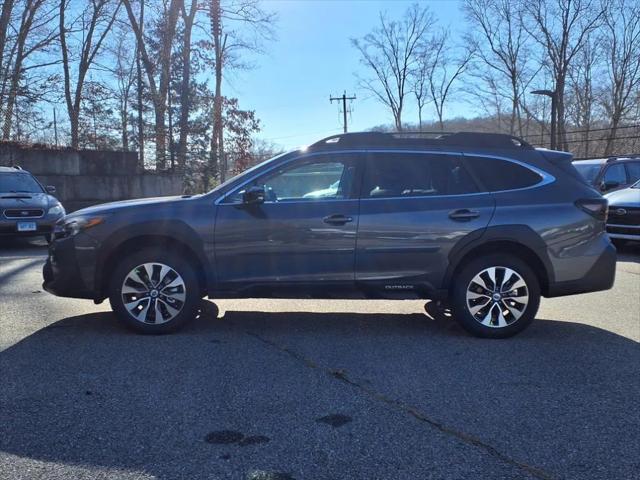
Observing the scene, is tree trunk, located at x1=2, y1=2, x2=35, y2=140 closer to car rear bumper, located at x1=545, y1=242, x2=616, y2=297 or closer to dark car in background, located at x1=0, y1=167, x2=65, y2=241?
dark car in background, located at x1=0, y1=167, x2=65, y2=241

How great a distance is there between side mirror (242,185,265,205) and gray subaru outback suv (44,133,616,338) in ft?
0.04

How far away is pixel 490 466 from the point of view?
2953 mm

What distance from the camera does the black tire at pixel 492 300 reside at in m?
5.25

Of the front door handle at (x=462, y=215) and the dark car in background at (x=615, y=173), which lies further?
the dark car in background at (x=615, y=173)

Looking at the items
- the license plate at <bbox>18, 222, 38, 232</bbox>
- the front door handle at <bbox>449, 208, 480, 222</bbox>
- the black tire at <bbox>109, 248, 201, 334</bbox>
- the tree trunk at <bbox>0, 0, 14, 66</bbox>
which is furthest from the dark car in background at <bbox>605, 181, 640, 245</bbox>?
the tree trunk at <bbox>0, 0, 14, 66</bbox>

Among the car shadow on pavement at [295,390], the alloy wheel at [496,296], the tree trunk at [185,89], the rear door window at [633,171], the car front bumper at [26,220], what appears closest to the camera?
the car shadow on pavement at [295,390]

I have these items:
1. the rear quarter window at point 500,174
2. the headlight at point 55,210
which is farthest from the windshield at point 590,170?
the headlight at point 55,210

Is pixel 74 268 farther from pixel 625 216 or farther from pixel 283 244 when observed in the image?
pixel 625 216

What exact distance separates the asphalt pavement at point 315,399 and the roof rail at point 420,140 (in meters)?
1.82

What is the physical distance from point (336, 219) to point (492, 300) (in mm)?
1631

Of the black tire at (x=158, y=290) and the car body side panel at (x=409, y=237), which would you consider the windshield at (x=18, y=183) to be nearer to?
the black tire at (x=158, y=290)

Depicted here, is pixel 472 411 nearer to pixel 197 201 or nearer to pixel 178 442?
pixel 178 442

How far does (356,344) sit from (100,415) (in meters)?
2.33

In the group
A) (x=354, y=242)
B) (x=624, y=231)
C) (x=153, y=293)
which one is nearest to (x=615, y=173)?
(x=624, y=231)
